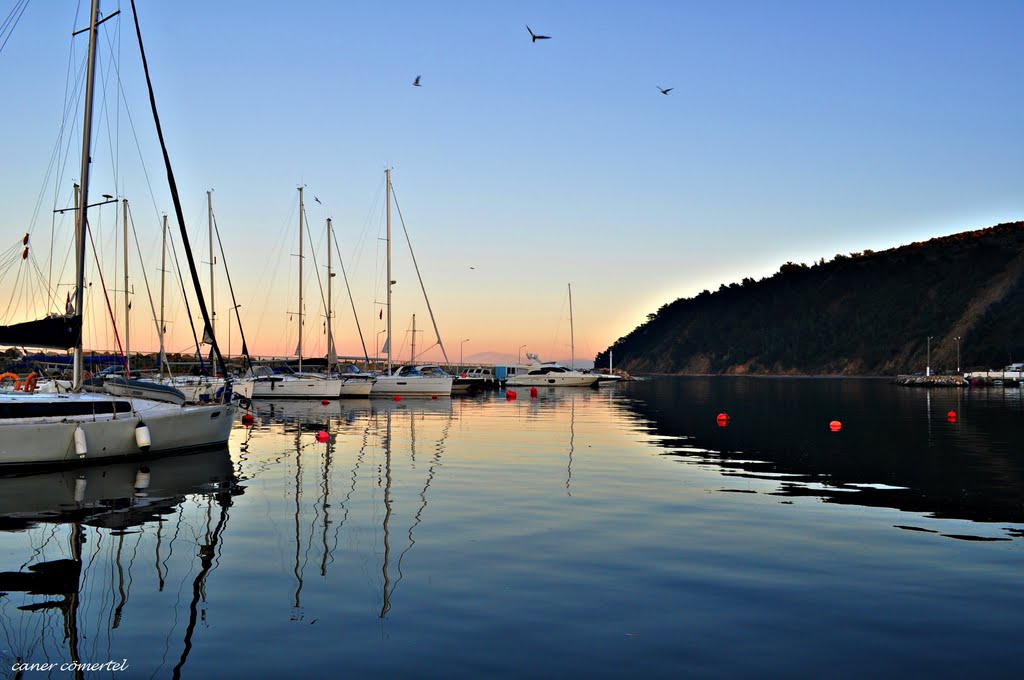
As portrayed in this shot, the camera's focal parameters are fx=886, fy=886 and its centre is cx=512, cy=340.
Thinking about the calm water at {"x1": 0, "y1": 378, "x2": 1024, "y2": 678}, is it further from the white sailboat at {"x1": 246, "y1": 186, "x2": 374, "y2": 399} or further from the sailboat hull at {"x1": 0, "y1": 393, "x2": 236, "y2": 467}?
the white sailboat at {"x1": 246, "y1": 186, "x2": 374, "y2": 399}

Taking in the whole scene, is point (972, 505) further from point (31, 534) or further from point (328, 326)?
point (328, 326)

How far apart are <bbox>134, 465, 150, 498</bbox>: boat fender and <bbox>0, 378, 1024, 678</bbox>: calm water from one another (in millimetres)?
→ 122

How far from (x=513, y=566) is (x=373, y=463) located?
557 inches

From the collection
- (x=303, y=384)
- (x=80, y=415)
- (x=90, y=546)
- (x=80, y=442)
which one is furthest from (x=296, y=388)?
(x=90, y=546)

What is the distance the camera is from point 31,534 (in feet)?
51.3

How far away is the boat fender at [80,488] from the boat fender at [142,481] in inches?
45.1

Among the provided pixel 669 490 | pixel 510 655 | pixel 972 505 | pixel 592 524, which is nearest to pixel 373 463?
pixel 669 490

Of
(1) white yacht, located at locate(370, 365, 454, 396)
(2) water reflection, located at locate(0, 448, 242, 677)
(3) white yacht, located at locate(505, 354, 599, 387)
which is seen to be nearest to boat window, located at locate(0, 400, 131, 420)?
(2) water reflection, located at locate(0, 448, 242, 677)

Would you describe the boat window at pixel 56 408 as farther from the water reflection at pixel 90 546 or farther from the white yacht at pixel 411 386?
the white yacht at pixel 411 386

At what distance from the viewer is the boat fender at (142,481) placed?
Answer: 67.6ft

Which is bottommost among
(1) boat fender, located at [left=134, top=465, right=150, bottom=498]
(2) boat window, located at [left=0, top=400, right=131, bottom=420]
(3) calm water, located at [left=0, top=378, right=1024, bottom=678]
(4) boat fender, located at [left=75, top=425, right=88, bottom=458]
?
(3) calm water, located at [left=0, top=378, right=1024, bottom=678]

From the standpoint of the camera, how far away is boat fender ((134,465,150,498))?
67.6 feet

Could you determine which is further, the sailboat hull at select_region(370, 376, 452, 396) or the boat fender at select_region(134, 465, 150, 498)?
the sailboat hull at select_region(370, 376, 452, 396)

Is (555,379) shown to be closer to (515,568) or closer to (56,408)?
(56,408)
